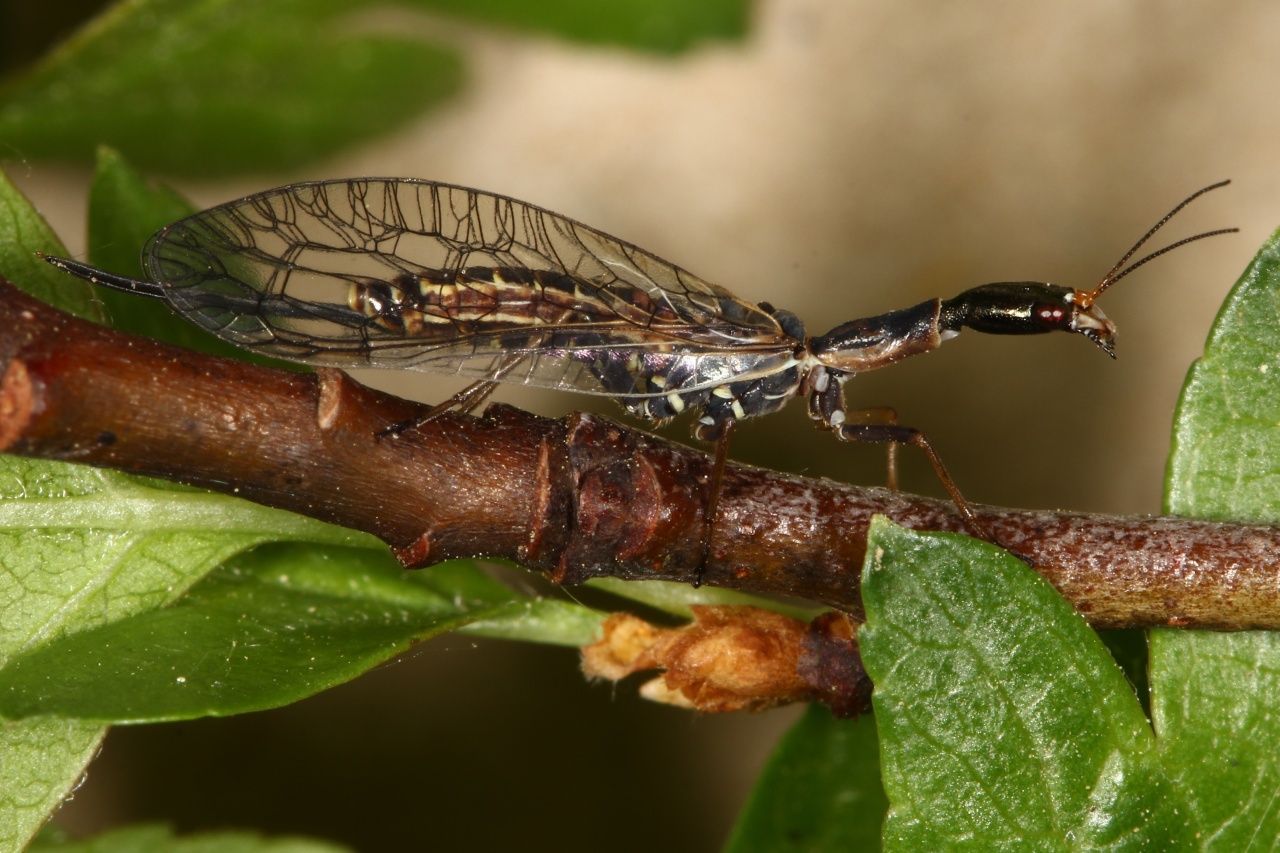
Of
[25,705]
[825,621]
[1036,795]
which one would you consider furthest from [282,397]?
[1036,795]

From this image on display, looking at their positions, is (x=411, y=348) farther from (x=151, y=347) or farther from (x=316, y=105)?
(x=316, y=105)

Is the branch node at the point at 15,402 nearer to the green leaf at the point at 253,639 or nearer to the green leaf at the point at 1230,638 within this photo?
the green leaf at the point at 253,639

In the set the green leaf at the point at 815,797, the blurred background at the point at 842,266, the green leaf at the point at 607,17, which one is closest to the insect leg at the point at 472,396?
the green leaf at the point at 815,797

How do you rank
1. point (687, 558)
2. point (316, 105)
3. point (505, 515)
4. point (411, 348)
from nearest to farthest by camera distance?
point (505, 515) < point (687, 558) < point (411, 348) < point (316, 105)

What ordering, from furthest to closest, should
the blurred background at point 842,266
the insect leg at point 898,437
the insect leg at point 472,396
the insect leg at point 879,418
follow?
the blurred background at point 842,266
the insect leg at point 879,418
the insect leg at point 898,437
the insect leg at point 472,396

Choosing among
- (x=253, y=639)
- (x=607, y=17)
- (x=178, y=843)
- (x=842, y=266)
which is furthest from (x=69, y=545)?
(x=842, y=266)

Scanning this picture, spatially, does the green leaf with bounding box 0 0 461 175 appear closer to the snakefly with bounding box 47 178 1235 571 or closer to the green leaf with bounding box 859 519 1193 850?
the snakefly with bounding box 47 178 1235 571

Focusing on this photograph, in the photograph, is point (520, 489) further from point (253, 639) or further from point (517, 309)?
point (517, 309)
